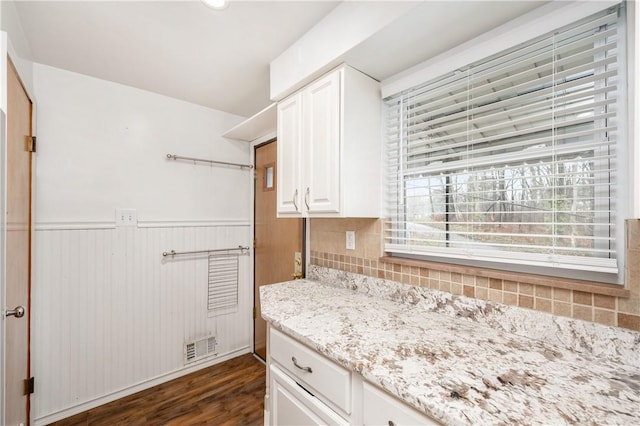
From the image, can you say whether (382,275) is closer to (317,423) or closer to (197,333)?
(317,423)

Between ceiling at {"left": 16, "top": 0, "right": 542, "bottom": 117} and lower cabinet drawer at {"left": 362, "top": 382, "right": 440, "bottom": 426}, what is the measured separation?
138 centimetres

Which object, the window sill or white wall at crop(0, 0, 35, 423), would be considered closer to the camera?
the window sill

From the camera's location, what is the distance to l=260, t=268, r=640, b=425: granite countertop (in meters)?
0.69

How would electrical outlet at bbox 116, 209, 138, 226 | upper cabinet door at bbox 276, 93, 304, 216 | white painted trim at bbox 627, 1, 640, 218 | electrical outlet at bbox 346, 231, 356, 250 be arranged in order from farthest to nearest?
1. electrical outlet at bbox 116, 209, 138, 226
2. electrical outlet at bbox 346, 231, 356, 250
3. upper cabinet door at bbox 276, 93, 304, 216
4. white painted trim at bbox 627, 1, 640, 218

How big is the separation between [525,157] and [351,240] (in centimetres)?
103

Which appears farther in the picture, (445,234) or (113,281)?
(113,281)

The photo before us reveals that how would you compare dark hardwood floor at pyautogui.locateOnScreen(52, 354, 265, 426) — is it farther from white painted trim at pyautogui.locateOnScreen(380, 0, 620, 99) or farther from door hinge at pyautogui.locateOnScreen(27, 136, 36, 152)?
white painted trim at pyautogui.locateOnScreen(380, 0, 620, 99)

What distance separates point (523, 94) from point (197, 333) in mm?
2921

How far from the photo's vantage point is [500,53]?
1206 mm

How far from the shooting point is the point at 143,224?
2.29m

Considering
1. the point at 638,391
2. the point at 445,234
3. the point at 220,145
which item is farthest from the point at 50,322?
the point at 638,391

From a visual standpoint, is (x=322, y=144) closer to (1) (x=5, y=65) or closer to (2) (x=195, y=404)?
(1) (x=5, y=65)

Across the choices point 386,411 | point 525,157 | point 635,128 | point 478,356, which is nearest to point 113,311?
point 386,411

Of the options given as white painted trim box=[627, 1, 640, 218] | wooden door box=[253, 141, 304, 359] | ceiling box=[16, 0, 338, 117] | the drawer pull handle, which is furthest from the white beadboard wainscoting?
white painted trim box=[627, 1, 640, 218]
